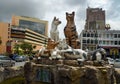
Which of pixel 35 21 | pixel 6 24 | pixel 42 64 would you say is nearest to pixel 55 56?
pixel 42 64

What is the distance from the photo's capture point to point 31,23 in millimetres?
133750

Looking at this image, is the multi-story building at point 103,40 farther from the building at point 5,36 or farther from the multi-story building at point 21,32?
the building at point 5,36

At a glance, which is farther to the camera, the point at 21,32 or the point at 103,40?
the point at 21,32

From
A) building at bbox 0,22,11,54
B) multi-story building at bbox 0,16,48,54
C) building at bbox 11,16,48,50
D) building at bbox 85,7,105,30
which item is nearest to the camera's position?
building at bbox 0,22,11,54

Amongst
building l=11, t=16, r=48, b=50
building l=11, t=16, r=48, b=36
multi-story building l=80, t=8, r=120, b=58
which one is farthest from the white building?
building l=11, t=16, r=48, b=36

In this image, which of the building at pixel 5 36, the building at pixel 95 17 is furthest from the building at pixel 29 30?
the building at pixel 95 17

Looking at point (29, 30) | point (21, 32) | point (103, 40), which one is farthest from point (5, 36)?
point (103, 40)

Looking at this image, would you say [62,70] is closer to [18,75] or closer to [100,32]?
[18,75]

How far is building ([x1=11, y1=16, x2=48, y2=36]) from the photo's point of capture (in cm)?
12519

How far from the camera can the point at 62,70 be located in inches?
695

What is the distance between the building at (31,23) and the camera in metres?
125

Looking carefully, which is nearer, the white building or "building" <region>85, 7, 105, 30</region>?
the white building

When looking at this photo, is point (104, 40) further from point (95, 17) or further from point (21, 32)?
point (21, 32)

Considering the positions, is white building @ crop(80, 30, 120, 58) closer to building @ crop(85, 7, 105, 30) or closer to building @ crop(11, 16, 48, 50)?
building @ crop(11, 16, 48, 50)
